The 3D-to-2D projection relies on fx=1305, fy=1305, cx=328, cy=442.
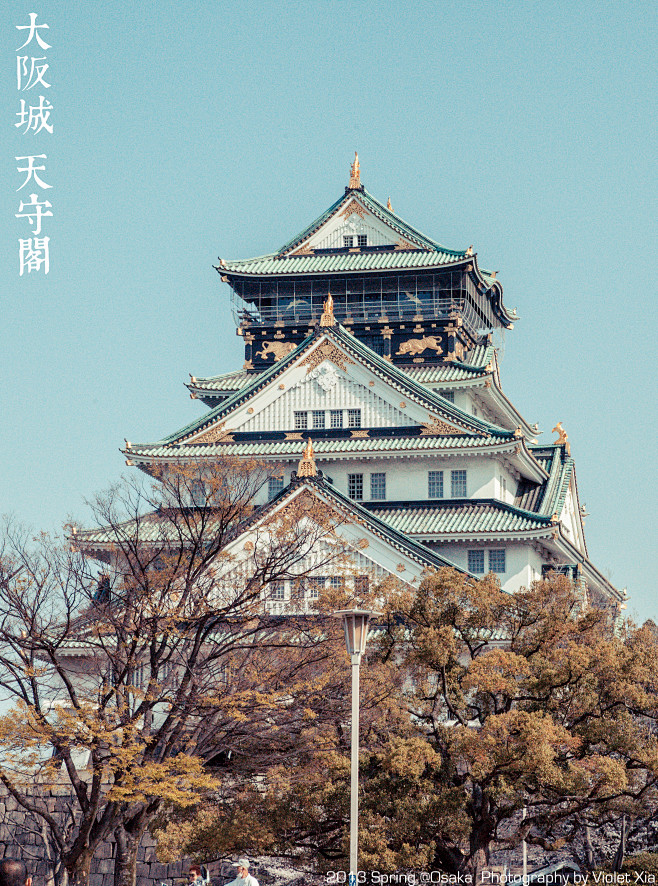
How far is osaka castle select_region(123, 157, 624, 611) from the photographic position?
48781 millimetres

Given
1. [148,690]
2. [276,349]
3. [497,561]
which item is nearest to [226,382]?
[276,349]

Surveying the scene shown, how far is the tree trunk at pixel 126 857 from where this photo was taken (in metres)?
27.2

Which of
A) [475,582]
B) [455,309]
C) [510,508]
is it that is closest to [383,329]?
[455,309]

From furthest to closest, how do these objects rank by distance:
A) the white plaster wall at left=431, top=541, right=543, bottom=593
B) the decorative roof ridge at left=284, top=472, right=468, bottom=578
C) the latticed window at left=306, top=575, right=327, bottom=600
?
the white plaster wall at left=431, top=541, right=543, bottom=593
the decorative roof ridge at left=284, top=472, right=468, bottom=578
the latticed window at left=306, top=575, right=327, bottom=600

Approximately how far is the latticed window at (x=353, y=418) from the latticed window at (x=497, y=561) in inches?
300

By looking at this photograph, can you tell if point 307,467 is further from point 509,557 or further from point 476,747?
point 476,747

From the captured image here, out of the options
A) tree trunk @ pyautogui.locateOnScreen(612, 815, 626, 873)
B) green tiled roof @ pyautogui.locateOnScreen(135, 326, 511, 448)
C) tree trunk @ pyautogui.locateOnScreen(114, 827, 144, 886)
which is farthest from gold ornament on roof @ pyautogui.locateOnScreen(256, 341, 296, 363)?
tree trunk @ pyautogui.locateOnScreen(114, 827, 144, 886)

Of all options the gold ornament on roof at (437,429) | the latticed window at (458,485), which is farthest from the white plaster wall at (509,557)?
the gold ornament on roof at (437,429)

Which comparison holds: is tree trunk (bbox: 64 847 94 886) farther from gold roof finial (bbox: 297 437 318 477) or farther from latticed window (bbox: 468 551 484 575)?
latticed window (bbox: 468 551 484 575)

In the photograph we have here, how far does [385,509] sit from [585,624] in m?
20.3

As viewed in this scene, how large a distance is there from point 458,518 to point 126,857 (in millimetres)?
24618

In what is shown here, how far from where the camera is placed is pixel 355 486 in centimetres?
5200

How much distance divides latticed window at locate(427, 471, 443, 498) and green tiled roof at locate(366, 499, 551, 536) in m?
0.79

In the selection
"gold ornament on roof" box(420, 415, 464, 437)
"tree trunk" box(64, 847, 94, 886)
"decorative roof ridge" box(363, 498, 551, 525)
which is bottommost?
"tree trunk" box(64, 847, 94, 886)
